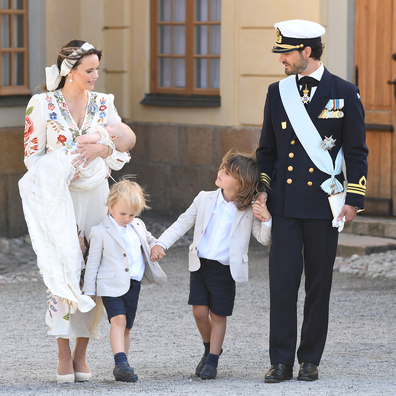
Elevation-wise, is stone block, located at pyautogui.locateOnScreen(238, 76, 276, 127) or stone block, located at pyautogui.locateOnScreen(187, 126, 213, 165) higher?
stone block, located at pyautogui.locateOnScreen(238, 76, 276, 127)

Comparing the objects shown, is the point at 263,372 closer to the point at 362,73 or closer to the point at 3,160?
the point at 362,73

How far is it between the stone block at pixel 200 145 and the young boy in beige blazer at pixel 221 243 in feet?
17.3

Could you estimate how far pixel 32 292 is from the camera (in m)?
6.94

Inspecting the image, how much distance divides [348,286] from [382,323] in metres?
1.19

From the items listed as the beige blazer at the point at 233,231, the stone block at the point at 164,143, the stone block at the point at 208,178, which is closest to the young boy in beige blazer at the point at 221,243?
the beige blazer at the point at 233,231

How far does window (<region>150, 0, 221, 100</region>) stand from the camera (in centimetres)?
987

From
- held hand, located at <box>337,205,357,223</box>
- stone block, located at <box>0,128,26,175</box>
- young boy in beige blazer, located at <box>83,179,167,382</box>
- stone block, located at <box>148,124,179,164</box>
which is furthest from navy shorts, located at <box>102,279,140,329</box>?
stone block, located at <box>148,124,179,164</box>

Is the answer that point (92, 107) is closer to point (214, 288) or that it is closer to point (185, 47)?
point (214, 288)

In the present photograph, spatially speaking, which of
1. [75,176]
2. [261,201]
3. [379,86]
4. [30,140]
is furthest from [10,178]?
[261,201]

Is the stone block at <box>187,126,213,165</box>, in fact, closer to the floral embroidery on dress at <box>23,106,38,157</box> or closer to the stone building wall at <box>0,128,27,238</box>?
the stone building wall at <box>0,128,27,238</box>

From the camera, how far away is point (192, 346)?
5262 millimetres

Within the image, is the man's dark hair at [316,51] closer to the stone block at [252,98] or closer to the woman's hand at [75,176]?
the woman's hand at [75,176]

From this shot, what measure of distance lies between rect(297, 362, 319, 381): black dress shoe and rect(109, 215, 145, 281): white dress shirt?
96 centimetres

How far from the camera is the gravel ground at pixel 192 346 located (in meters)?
4.01
